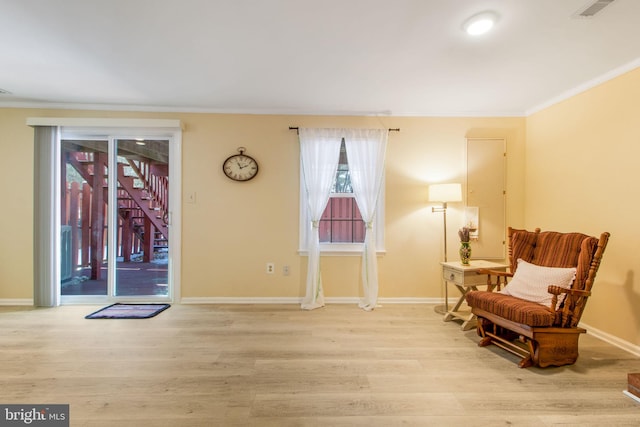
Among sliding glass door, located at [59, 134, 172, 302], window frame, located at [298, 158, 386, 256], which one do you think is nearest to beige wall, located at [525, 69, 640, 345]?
window frame, located at [298, 158, 386, 256]

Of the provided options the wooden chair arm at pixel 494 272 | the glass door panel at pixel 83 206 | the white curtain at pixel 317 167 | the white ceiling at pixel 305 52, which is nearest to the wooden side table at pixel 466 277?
the wooden chair arm at pixel 494 272

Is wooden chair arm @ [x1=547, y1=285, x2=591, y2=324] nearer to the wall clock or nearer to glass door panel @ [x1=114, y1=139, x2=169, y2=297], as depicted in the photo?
the wall clock

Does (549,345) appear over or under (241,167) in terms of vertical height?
under

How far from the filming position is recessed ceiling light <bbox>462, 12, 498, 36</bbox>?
1799 mm

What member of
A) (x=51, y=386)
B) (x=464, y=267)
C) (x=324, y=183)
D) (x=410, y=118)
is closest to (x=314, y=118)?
(x=324, y=183)

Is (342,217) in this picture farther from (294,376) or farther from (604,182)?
(604,182)

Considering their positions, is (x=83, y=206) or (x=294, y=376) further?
(x=83, y=206)

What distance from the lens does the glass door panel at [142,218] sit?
3551 mm

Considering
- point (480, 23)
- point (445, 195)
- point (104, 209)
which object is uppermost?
point (480, 23)

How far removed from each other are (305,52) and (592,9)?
192cm

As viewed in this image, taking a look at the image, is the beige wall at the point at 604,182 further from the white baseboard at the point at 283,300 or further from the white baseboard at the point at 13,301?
the white baseboard at the point at 13,301

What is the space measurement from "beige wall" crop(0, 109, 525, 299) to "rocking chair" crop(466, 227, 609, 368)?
1.00 m

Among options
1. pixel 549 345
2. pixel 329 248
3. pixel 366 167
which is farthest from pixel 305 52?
pixel 549 345

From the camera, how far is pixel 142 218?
3906 mm
